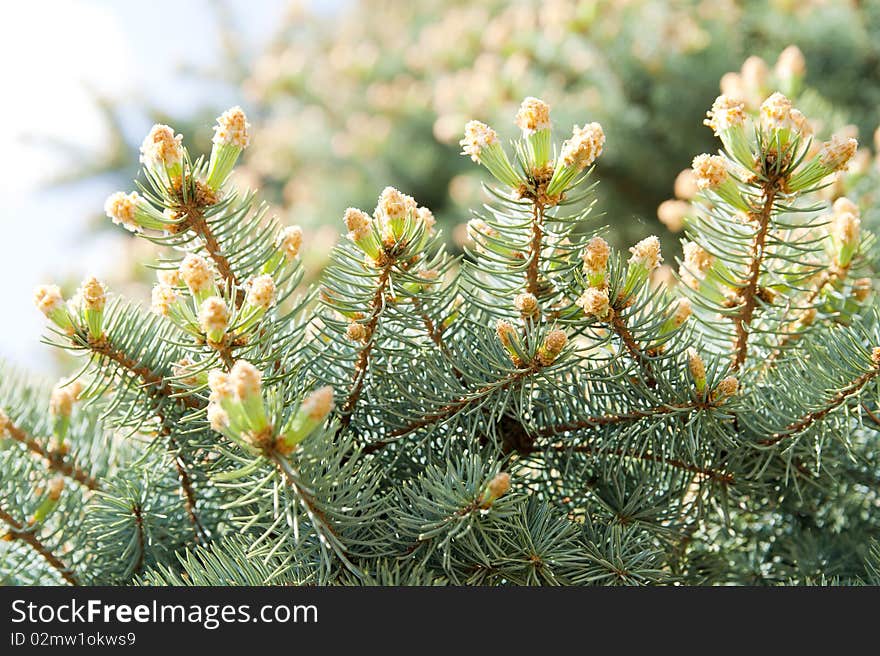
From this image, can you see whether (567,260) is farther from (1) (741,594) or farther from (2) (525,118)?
(1) (741,594)

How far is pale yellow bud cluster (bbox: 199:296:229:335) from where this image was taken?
0.33 meters

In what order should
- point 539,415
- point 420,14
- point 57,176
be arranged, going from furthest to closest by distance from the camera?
point 420,14, point 57,176, point 539,415

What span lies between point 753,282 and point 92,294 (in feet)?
1.13

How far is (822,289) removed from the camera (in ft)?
1.55

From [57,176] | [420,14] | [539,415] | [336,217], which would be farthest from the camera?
[420,14]

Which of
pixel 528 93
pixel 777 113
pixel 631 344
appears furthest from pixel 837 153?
pixel 528 93

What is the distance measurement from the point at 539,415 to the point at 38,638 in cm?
27

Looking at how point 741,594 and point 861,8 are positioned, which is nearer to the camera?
point 741,594

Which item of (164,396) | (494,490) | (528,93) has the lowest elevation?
(494,490)

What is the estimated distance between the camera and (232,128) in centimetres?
38

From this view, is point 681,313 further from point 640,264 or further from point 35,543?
point 35,543

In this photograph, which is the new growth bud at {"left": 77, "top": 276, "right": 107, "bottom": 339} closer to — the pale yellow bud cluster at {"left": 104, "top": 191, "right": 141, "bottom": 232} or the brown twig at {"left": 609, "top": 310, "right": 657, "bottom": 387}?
the pale yellow bud cluster at {"left": 104, "top": 191, "right": 141, "bottom": 232}

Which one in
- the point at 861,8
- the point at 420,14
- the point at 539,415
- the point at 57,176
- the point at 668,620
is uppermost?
the point at 420,14

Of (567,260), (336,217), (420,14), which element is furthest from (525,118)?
(420,14)
